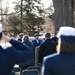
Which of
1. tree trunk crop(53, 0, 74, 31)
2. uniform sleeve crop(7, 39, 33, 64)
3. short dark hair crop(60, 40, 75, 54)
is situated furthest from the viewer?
tree trunk crop(53, 0, 74, 31)

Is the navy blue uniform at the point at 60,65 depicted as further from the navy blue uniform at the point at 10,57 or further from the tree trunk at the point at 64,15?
the tree trunk at the point at 64,15

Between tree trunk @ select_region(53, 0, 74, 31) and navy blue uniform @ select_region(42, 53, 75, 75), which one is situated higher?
navy blue uniform @ select_region(42, 53, 75, 75)

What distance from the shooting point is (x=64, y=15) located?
933 inches

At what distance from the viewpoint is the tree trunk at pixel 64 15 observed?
23.6 metres

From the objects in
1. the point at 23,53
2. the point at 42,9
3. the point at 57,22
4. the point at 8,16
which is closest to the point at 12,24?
the point at 8,16

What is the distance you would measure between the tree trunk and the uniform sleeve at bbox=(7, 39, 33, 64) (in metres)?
18.9

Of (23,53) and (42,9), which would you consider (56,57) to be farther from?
(42,9)

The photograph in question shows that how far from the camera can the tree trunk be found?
23.6 m

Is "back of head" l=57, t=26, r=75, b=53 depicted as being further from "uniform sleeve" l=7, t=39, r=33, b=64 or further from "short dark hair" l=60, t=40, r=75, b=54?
"uniform sleeve" l=7, t=39, r=33, b=64

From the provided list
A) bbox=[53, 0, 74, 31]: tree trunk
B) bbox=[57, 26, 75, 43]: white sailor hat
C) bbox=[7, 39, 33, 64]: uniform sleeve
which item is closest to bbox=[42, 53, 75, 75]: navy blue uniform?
bbox=[57, 26, 75, 43]: white sailor hat

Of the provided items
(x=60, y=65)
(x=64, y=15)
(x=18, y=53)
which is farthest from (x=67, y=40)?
(x=64, y=15)

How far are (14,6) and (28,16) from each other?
2.66 metres

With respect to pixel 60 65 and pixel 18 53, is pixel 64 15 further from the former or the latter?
pixel 60 65

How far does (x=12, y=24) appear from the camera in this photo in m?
55.2
